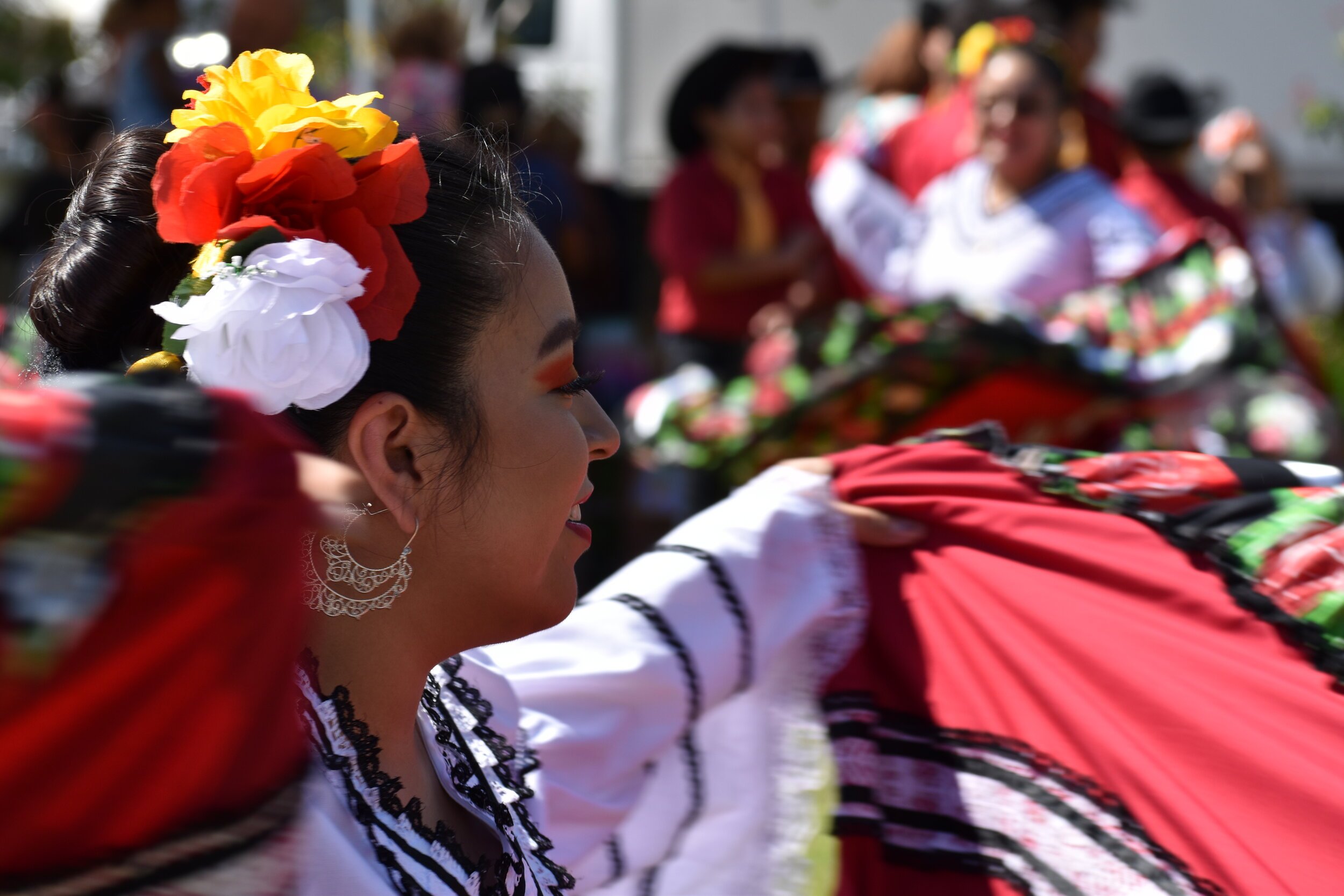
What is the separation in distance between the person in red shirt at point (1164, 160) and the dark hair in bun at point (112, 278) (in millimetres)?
2961

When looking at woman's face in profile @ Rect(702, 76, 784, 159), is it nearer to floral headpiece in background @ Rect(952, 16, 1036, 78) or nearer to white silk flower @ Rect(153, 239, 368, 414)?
floral headpiece in background @ Rect(952, 16, 1036, 78)

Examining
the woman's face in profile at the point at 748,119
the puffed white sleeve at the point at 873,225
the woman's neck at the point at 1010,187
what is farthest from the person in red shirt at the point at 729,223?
the woman's neck at the point at 1010,187

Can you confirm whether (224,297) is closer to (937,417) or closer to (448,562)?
(448,562)

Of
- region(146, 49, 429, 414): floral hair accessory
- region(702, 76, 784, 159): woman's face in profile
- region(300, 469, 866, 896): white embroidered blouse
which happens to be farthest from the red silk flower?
region(702, 76, 784, 159): woman's face in profile

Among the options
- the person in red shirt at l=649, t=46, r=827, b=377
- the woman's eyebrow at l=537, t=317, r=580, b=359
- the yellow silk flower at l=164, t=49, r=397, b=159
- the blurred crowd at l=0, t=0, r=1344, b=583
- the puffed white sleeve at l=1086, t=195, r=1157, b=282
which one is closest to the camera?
the yellow silk flower at l=164, t=49, r=397, b=159

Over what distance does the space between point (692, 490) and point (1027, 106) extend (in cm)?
135

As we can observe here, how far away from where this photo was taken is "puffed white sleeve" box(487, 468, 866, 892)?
1.48 m

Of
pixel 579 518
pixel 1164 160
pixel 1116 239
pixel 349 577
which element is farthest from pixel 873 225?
pixel 349 577

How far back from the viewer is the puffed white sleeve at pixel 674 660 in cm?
148

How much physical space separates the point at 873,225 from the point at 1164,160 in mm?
917

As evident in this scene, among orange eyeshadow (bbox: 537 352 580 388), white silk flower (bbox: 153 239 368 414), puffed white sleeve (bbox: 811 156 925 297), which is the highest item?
white silk flower (bbox: 153 239 368 414)

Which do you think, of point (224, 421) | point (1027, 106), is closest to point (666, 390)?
point (1027, 106)

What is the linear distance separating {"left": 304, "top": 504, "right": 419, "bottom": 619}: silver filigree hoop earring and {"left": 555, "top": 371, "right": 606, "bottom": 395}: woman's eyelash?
0.19 m

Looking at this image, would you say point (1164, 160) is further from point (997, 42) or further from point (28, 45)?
point (28, 45)
